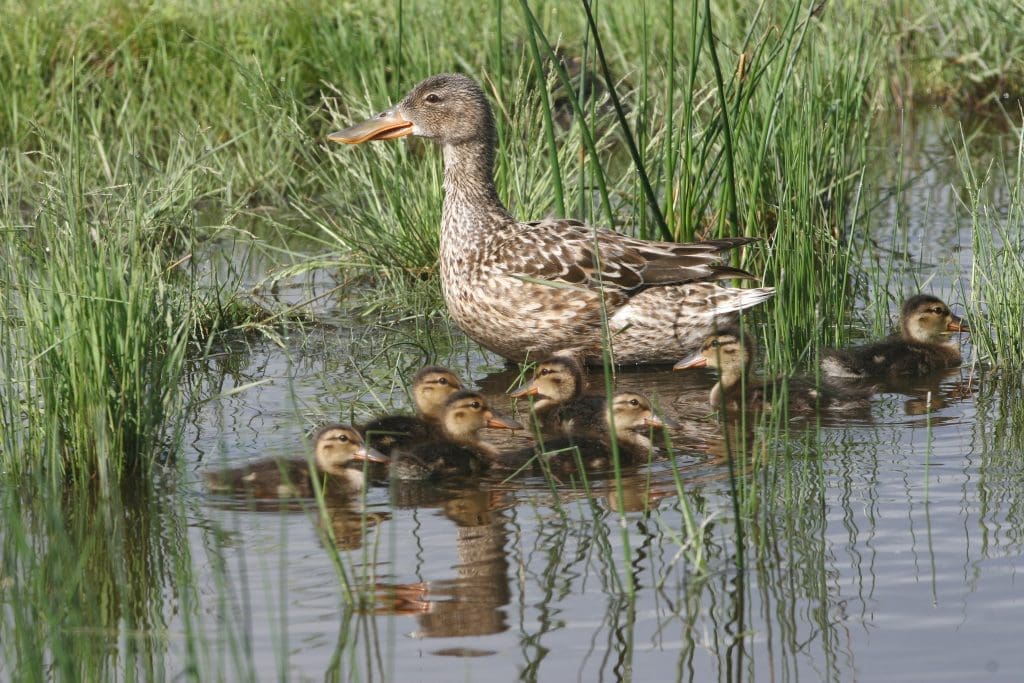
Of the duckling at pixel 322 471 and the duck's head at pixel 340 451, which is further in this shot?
the duck's head at pixel 340 451

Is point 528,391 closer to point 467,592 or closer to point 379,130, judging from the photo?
point 379,130

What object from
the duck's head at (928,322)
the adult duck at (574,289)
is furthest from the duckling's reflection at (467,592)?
the duck's head at (928,322)

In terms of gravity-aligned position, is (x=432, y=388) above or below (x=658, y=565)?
above

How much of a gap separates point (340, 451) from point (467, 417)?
56 centimetres

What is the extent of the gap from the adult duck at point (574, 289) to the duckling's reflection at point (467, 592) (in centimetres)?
205

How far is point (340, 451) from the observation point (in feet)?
17.1

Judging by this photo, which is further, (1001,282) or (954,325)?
(954,325)

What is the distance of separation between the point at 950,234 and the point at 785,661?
5716 mm

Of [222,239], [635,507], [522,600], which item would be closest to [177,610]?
[522,600]

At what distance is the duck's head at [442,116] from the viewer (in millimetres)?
7297

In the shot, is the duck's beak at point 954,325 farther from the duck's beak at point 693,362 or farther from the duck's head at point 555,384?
the duck's head at point 555,384

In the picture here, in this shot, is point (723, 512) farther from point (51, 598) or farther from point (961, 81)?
point (961, 81)

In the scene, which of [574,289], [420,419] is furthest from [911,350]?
[420,419]

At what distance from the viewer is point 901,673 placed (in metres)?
3.62
